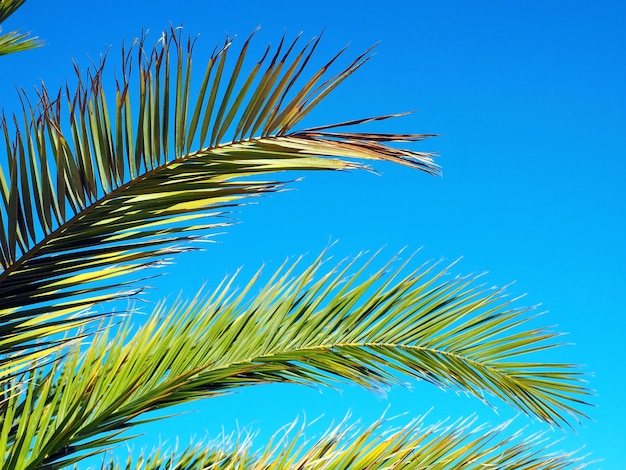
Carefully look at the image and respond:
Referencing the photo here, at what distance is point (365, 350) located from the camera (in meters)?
2.45

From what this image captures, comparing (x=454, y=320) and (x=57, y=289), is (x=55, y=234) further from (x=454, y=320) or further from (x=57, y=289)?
(x=454, y=320)

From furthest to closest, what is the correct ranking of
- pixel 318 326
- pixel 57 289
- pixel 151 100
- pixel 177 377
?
pixel 318 326, pixel 177 377, pixel 57 289, pixel 151 100

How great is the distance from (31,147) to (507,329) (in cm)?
165

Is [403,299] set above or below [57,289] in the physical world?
above

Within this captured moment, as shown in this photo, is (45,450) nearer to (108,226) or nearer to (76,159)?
(108,226)

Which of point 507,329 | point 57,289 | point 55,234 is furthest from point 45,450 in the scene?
point 507,329

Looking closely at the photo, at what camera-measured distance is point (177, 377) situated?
2.25m

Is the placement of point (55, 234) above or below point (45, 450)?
above

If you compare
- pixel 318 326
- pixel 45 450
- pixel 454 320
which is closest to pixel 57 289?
pixel 45 450

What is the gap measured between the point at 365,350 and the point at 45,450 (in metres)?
1.05

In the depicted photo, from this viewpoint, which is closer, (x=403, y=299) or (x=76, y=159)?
(x=76, y=159)

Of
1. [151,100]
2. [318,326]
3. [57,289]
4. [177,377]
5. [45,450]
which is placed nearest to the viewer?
[151,100]

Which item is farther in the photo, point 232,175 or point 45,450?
point 45,450

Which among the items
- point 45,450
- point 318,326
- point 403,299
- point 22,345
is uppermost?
point 403,299
